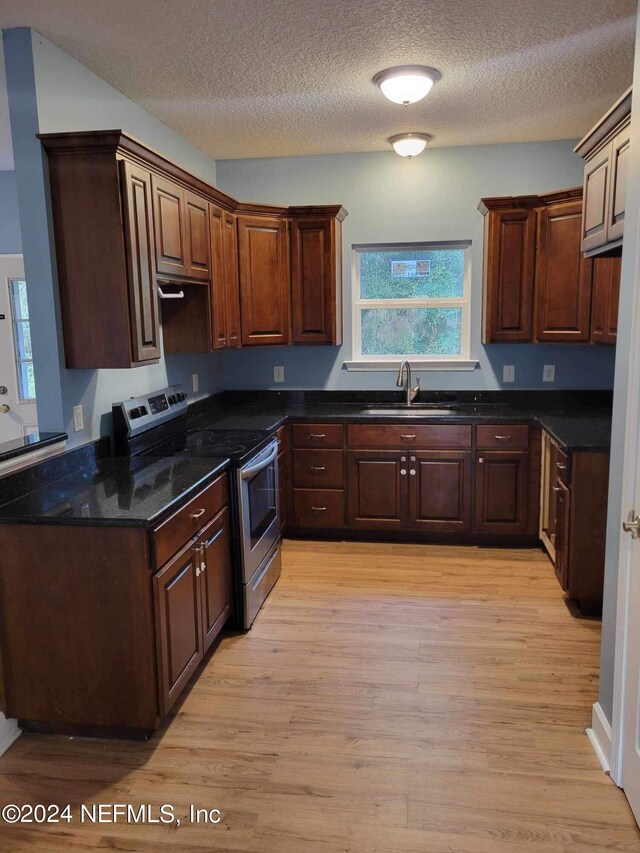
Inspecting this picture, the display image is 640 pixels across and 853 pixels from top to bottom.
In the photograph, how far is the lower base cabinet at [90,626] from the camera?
2.23 m

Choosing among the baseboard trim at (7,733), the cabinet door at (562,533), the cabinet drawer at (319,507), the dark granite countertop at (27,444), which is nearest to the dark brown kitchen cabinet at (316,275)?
the cabinet drawer at (319,507)

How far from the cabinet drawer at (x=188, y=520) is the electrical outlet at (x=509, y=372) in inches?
96.5

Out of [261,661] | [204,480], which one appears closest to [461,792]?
[261,661]

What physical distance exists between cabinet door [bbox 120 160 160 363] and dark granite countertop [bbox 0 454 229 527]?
19.6 inches

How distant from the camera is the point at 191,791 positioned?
6.95 ft

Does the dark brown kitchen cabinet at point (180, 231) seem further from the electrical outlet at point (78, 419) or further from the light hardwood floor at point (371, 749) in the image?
the light hardwood floor at point (371, 749)

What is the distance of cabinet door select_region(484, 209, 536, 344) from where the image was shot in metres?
4.16

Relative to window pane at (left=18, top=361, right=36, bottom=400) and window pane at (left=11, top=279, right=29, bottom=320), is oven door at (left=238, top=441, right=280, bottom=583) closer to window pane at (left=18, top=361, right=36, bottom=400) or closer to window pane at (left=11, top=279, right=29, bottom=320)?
window pane at (left=18, top=361, right=36, bottom=400)

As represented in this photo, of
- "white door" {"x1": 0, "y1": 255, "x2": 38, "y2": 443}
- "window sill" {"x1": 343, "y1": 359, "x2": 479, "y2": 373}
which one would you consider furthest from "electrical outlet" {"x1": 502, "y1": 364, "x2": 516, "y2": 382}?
"white door" {"x1": 0, "y1": 255, "x2": 38, "y2": 443}

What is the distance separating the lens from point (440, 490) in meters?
4.24

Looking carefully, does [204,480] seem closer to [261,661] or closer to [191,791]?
[261,661]

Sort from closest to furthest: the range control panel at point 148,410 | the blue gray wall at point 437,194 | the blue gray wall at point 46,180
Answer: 1. the blue gray wall at point 46,180
2. the range control panel at point 148,410
3. the blue gray wall at point 437,194

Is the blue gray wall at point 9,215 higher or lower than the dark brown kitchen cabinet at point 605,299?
higher

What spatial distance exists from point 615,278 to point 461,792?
8.91ft
